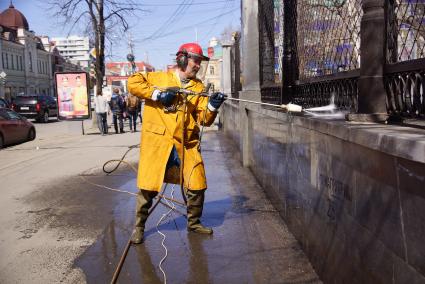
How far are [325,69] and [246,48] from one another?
4453 mm

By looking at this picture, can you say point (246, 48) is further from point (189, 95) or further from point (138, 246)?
point (138, 246)

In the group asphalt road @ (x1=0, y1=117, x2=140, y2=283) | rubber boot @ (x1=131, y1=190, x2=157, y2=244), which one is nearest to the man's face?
rubber boot @ (x1=131, y1=190, x2=157, y2=244)

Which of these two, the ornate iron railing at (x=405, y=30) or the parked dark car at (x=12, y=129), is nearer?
the ornate iron railing at (x=405, y=30)

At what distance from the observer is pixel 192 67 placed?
15.1 feet

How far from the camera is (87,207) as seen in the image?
243 inches

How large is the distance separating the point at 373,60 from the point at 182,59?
7.06ft

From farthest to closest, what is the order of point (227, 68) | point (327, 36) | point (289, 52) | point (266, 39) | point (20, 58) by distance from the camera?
point (20, 58) < point (227, 68) < point (266, 39) < point (289, 52) < point (327, 36)

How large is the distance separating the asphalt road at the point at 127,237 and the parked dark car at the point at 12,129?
22.6 feet

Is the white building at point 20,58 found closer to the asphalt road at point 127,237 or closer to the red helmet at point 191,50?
the asphalt road at point 127,237

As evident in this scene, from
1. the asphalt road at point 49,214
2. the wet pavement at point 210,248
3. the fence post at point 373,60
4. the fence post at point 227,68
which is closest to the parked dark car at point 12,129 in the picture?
the asphalt road at point 49,214

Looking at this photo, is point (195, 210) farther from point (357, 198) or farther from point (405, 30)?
point (405, 30)

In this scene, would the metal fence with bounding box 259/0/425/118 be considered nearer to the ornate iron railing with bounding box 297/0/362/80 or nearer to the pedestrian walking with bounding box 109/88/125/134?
the ornate iron railing with bounding box 297/0/362/80

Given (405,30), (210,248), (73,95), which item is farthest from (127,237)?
(73,95)

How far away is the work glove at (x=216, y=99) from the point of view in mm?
4441
